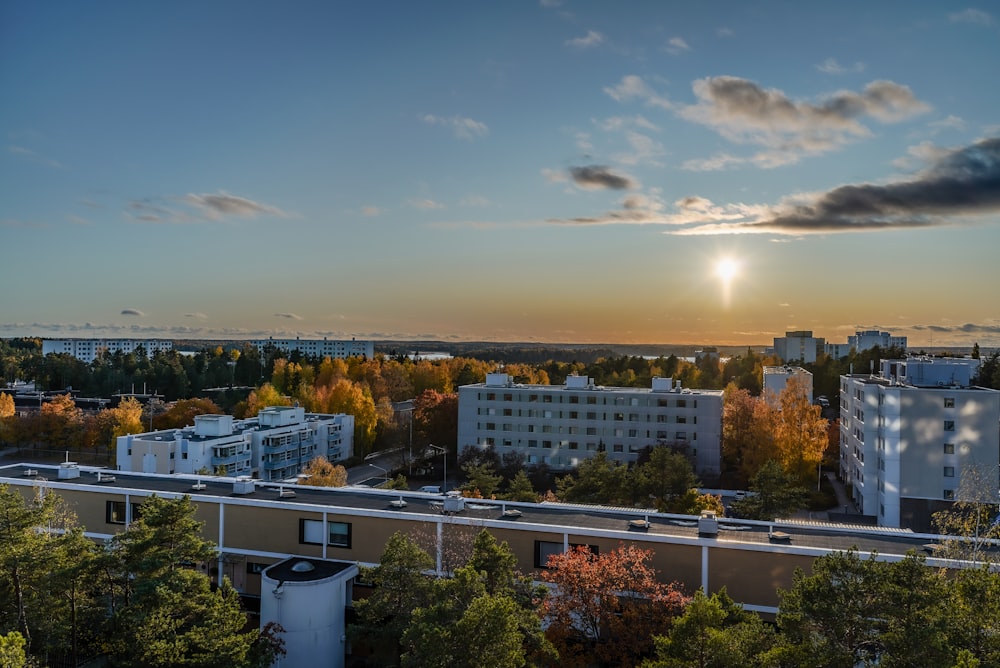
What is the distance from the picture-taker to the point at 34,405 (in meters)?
73.3

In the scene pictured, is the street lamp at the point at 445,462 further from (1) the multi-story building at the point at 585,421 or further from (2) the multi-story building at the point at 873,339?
(2) the multi-story building at the point at 873,339

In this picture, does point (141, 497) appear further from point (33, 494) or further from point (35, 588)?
point (35, 588)

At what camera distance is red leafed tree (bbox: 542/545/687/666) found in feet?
47.0

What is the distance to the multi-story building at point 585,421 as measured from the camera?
48.1m

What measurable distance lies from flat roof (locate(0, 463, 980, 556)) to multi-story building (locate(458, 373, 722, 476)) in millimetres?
28740

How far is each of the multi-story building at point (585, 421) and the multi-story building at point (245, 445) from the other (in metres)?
9.30

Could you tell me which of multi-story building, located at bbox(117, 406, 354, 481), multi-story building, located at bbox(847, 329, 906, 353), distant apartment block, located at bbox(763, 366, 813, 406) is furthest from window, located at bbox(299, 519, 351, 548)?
multi-story building, located at bbox(847, 329, 906, 353)

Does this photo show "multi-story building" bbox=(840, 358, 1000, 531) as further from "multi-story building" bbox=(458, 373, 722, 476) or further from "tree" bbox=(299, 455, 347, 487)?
"tree" bbox=(299, 455, 347, 487)

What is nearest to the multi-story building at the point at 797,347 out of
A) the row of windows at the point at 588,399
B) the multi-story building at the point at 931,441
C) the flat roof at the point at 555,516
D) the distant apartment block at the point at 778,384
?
the distant apartment block at the point at 778,384

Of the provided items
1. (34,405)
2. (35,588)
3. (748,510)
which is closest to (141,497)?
(35,588)

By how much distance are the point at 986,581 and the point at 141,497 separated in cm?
2059

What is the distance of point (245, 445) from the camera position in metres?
42.3

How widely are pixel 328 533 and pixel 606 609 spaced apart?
816 cm

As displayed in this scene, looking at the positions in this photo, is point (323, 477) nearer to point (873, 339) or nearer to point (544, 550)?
point (544, 550)
